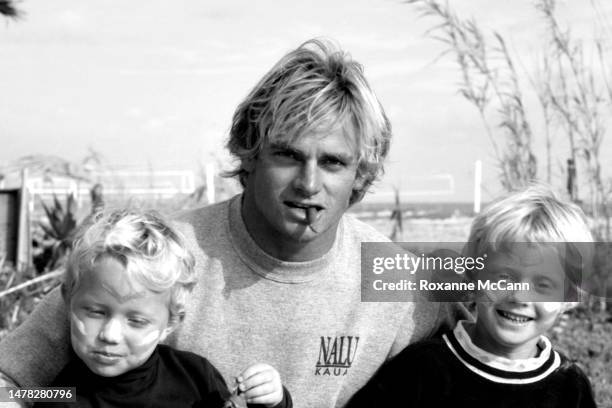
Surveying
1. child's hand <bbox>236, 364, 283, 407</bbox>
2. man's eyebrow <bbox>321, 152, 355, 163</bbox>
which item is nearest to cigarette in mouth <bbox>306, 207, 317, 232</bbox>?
man's eyebrow <bbox>321, 152, 355, 163</bbox>

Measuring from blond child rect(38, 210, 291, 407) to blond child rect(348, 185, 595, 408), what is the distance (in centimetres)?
44

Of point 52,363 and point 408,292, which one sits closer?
point 52,363

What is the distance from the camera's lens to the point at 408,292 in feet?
10.3

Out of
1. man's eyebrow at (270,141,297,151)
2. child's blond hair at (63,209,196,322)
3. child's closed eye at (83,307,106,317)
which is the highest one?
man's eyebrow at (270,141,297,151)

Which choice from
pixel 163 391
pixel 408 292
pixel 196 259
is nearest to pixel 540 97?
pixel 408 292

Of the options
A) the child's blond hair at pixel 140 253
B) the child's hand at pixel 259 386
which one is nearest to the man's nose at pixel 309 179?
the child's blond hair at pixel 140 253

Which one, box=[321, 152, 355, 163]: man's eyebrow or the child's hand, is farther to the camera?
box=[321, 152, 355, 163]: man's eyebrow

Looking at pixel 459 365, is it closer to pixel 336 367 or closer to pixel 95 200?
pixel 336 367

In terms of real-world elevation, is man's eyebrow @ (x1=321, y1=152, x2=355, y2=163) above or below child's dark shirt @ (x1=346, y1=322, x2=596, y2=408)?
above

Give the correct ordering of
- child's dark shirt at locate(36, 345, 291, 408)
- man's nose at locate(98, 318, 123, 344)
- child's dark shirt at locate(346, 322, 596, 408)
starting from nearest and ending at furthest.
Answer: man's nose at locate(98, 318, 123, 344)
child's dark shirt at locate(36, 345, 291, 408)
child's dark shirt at locate(346, 322, 596, 408)

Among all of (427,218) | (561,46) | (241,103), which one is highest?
(561,46)

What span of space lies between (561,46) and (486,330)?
318cm

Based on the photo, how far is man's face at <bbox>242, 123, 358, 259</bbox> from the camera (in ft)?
9.32

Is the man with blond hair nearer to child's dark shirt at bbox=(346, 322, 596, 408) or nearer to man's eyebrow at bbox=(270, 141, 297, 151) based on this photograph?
man's eyebrow at bbox=(270, 141, 297, 151)
